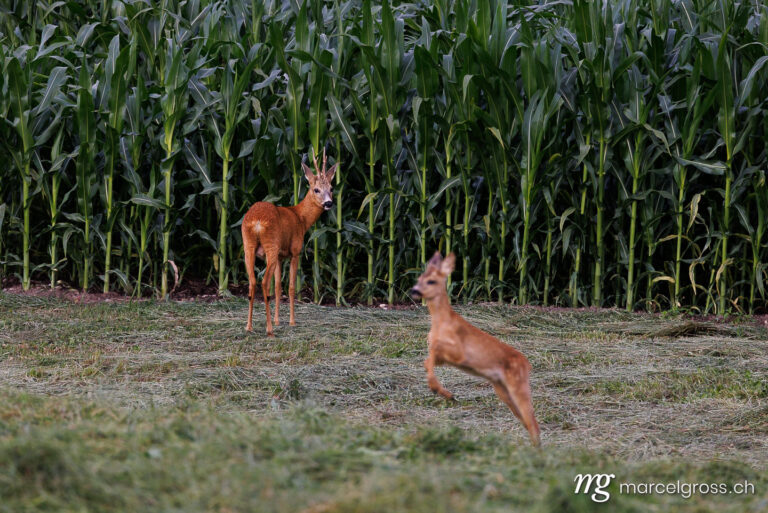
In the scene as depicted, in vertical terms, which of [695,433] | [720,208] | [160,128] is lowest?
[695,433]

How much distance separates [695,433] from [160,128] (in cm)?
692

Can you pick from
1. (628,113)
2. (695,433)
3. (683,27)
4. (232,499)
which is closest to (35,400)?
(232,499)

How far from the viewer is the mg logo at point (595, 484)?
2929 millimetres

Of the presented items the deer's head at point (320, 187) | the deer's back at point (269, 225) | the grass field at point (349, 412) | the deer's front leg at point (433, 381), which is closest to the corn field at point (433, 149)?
the grass field at point (349, 412)

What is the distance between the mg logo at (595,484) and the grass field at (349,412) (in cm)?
4

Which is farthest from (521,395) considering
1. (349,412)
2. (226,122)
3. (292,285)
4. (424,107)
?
(226,122)

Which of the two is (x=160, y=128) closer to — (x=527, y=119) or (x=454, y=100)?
(x=454, y=100)

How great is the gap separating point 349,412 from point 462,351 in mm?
1630

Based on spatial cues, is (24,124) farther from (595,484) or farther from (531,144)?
(595,484)

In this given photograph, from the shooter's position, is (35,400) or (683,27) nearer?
(35,400)

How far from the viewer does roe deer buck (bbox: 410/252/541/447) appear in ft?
12.6

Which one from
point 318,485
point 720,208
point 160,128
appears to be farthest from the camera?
point 160,128

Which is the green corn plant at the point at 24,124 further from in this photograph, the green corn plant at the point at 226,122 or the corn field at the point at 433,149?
the green corn plant at the point at 226,122

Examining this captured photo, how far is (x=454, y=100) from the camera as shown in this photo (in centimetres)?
893
